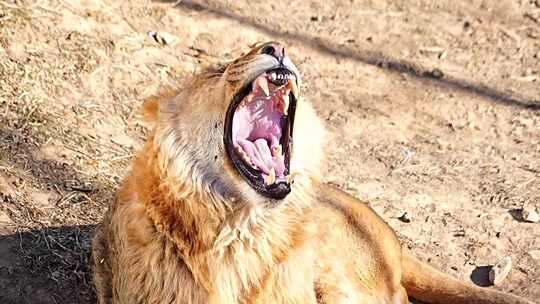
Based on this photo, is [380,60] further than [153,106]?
Yes

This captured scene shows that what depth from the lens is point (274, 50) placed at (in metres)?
3.81

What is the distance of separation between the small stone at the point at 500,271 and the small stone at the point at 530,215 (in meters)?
0.52

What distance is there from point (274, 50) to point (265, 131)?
0.49 meters

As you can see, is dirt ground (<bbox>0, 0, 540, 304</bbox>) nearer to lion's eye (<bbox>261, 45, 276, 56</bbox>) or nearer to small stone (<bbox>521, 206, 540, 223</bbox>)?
small stone (<bbox>521, 206, 540, 223</bbox>)

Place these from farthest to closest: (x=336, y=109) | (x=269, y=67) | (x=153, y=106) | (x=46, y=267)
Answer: (x=336, y=109) < (x=46, y=267) < (x=153, y=106) < (x=269, y=67)

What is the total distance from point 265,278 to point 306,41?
14.2ft

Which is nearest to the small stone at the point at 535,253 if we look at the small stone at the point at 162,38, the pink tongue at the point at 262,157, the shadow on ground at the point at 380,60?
the shadow on ground at the point at 380,60

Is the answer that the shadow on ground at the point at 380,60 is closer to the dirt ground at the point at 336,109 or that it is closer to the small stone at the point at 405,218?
the dirt ground at the point at 336,109

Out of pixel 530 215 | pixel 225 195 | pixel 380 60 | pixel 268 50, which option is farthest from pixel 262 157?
pixel 380 60

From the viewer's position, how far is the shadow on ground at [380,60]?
25.2 ft

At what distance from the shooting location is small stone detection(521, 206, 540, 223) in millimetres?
6270

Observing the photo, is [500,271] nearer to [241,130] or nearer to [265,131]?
[265,131]

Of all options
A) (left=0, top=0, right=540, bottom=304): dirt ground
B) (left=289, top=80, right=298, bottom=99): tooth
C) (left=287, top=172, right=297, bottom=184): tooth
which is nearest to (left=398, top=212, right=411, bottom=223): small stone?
(left=0, top=0, right=540, bottom=304): dirt ground

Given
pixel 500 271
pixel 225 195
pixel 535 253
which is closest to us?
pixel 225 195
